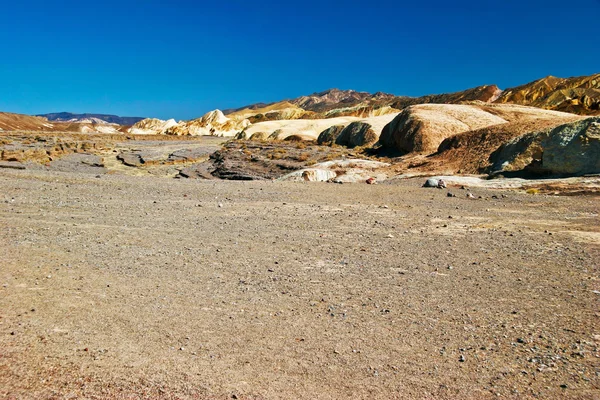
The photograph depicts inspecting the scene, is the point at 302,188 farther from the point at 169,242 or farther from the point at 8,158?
the point at 8,158

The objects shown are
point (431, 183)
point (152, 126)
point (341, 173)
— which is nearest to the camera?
point (431, 183)

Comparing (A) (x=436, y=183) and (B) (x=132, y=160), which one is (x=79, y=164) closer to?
(B) (x=132, y=160)

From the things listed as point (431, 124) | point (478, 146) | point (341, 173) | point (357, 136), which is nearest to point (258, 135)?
point (357, 136)

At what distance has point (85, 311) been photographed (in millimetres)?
4539

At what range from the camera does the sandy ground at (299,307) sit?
3.43m

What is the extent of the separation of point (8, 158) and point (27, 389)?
2585 centimetres

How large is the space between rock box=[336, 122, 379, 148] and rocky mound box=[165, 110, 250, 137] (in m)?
56.3

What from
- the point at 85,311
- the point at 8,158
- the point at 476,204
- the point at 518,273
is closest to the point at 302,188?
the point at 476,204

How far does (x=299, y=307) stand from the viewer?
479 cm

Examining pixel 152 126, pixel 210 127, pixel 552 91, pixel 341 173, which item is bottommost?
pixel 341 173

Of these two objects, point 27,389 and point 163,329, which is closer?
point 27,389

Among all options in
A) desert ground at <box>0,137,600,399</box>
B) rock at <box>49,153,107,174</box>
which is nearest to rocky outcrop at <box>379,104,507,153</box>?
desert ground at <box>0,137,600,399</box>

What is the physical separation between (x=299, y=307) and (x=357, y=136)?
1235 inches

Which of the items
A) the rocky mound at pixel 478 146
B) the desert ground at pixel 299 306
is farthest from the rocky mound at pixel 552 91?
the desert ground at pixel 299 306
